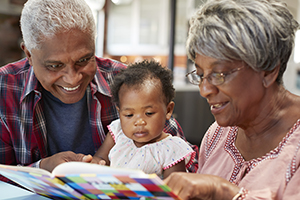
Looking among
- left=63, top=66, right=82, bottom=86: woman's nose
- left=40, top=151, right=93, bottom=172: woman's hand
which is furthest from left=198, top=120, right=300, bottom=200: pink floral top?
left=63, top=66, right=82, bottom=86: woman's nose

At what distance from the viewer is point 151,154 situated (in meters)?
1.62

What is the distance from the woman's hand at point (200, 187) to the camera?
105 cm

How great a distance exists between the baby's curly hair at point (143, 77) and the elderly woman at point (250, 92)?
11.5 inches

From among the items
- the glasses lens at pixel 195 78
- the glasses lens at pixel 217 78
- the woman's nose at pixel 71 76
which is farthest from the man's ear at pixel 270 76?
the woman's nose at pixel 71 76

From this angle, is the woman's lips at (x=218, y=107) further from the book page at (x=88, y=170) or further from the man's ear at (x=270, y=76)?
the book page at (x=88, y=170)

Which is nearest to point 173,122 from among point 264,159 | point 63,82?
point 63,82

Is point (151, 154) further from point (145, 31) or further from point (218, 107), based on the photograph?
point (145, 31)

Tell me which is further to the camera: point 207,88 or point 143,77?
point 143,77

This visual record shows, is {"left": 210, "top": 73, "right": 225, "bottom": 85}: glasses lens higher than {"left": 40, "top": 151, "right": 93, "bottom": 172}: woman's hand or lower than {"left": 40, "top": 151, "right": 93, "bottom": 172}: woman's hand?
higher

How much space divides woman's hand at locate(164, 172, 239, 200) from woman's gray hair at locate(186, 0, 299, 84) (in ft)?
1.42

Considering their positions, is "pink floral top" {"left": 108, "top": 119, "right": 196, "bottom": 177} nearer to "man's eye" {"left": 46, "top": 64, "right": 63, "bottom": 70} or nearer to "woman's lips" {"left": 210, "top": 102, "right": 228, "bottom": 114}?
"woman's lips" {"left": 210, "top": 102, "right": 228, "bottom": 114}

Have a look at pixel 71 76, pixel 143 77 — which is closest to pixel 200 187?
pixel 143 77

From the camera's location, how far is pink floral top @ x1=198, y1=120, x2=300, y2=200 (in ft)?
3.76

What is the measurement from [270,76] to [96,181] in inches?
29.0
